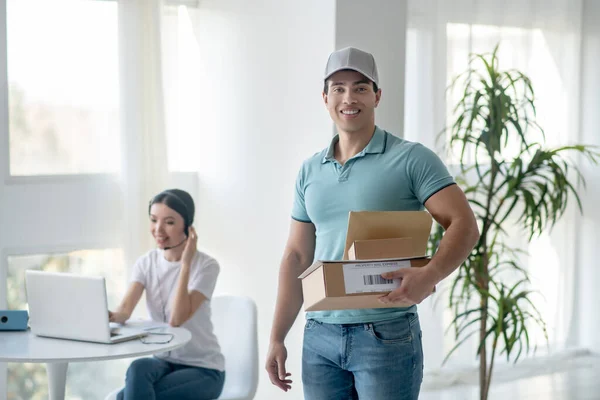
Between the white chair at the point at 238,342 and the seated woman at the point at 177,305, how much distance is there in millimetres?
132

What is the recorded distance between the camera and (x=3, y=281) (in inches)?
146

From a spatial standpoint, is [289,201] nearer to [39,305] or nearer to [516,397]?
[39,305]

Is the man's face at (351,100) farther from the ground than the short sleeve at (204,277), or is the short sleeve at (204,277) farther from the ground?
the man's face at (351,100)

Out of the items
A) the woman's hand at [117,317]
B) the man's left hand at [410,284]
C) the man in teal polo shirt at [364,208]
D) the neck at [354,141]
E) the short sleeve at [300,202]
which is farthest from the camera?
the woman's hand at [117,317]

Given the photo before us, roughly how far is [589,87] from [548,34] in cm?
52

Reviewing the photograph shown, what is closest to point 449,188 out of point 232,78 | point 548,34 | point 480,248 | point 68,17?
point 480,248

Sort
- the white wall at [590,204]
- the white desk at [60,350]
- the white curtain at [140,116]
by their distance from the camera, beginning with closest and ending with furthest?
the white desk at [60,350]
the white curtain at [140,116]
the white wall at [590,204]

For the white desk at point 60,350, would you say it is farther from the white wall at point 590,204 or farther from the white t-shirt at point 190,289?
the white wall at point 590,204

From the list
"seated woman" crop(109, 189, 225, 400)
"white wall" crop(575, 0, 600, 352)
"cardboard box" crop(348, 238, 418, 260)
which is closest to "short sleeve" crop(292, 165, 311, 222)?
"cardboard box" crop(348, 238, 418, 260)

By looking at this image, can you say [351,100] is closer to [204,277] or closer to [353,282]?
[353,282]

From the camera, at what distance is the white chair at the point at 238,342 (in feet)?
10.8

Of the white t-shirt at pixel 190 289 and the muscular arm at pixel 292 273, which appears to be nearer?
the muscular arm at pixel 292 273

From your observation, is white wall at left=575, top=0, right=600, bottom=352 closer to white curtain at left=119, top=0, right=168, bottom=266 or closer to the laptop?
white curtain at left=119, top=0, right=168, bottom=266

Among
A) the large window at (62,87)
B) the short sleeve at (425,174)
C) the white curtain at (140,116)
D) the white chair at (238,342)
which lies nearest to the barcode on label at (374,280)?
the short sleeve at (425,174)
